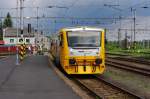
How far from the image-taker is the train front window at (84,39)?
24.1 metres

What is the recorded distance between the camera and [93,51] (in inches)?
938

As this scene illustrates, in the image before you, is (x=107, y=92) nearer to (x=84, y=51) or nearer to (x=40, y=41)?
(x=84, y=51)

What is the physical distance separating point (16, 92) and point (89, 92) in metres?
3.01

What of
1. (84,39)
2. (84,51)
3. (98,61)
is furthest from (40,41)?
(98,61)

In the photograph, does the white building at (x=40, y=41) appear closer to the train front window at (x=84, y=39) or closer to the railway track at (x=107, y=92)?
the train front window at (x=84, y=39)

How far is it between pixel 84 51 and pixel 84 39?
→ 2.45 ft

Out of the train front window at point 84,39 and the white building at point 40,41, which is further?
the white building at point 40,41

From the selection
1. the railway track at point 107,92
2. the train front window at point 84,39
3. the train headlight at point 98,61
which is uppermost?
the train front window at point 84,39

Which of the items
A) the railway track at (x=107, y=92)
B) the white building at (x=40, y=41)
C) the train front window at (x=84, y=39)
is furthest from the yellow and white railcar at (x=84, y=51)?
the white building at (x=40, y=41)

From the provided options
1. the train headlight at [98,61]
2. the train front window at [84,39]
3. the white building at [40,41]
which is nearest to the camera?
the train headlight at [98,61]

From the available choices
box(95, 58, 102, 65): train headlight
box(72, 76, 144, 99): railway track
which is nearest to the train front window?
box(95, 58, 102, 65): train headlight

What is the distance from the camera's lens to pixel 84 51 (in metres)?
23.8

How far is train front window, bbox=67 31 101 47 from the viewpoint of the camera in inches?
947

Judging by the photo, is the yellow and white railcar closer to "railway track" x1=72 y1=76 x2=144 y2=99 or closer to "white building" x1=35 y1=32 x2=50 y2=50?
"railway track" x1=72 y1=76 x2=144 y2=99
